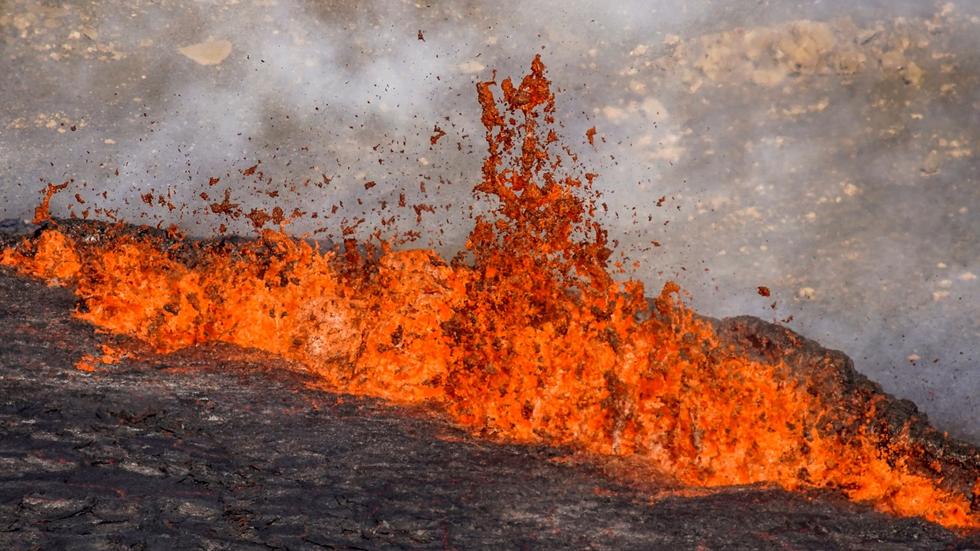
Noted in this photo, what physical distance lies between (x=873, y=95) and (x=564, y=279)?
2.26 m

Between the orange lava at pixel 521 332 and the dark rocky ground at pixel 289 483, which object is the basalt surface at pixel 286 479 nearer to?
the dark rocky ground at pixel 289 483

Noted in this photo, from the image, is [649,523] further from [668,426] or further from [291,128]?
[291,128]

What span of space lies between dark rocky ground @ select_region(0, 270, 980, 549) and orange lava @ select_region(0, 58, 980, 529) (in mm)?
318

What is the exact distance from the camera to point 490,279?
541 cm

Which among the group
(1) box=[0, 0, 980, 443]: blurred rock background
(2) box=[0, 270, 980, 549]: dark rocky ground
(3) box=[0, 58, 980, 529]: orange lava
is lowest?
(2) box=[0, 270, 980, 549]: dark rocky ground

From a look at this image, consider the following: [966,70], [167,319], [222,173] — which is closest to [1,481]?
[167,319]

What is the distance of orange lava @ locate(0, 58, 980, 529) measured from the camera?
4.69 meters

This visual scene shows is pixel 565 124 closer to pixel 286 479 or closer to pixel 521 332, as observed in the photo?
pixel 521 332

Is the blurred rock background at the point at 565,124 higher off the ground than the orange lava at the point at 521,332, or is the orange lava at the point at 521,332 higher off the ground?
the blurred rock background at the point at 565,124

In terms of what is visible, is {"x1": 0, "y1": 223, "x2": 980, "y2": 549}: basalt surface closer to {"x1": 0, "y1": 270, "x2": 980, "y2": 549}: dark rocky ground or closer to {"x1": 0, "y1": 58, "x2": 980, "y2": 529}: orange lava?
{"x1": 0, "y1": 270, "x2": 980, "y2": 549}: dark rocky ground

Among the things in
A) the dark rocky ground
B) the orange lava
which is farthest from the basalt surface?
the orange lava

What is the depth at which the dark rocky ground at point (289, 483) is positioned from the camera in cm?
351

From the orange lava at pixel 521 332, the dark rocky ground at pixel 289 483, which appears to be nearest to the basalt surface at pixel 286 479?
the dark rocky ground at pixel 289 483

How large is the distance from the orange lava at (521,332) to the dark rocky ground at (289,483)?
318mm
